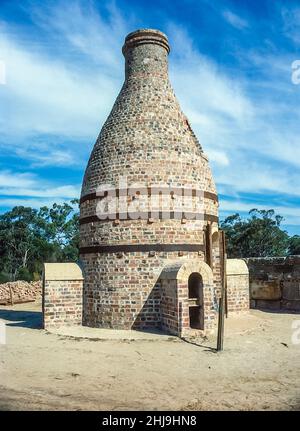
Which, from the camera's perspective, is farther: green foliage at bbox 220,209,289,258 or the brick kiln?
green foliage at bbox 220,209,289,258

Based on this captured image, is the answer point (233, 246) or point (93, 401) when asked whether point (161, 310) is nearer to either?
point (93, 401)

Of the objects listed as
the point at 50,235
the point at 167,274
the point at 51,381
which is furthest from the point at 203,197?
Answer: the point at 50,235

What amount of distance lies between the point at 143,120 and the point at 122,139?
979 millimetres

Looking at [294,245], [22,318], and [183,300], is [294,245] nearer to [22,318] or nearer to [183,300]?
[22,318]

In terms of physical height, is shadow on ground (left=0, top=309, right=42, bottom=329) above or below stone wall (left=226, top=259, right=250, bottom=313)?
below

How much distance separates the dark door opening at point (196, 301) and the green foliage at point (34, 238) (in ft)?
98.9

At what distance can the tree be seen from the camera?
42.4 m

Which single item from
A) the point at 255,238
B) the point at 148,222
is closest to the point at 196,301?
the point at 148,222

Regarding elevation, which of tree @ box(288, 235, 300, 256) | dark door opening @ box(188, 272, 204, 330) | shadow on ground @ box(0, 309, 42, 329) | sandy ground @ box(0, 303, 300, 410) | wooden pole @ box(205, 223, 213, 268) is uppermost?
tree @ box(288, 235, 300, 256)

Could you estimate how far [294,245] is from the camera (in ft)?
145

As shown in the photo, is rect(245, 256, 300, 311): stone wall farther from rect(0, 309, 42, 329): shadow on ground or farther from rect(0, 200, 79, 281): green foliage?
rect(0, 200, 79, 281): green foliage

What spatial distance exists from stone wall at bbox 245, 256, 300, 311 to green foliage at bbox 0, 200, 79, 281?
89.8 feet

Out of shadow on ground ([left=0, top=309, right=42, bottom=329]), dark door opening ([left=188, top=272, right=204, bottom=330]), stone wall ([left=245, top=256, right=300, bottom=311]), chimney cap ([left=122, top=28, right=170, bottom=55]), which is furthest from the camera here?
stone wall ([left=245, top=256, right=300, bottom=311])

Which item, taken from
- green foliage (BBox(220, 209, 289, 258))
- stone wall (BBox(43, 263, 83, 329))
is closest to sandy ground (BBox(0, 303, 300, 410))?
stone wall (BBox(43, 263, 83, 329))
